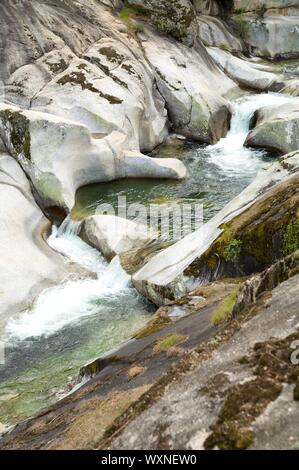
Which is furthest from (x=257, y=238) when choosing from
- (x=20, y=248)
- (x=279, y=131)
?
(x=279, y=131)

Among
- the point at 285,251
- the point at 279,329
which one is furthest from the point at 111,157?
the point at 279,329

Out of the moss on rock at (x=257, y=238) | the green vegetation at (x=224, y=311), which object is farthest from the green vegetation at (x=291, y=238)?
the green vegetation at (x=224, y=311)

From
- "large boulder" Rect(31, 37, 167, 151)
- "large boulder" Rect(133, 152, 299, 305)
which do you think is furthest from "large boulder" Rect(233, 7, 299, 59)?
"large boulder" Rect(133, 152, 299, 305)

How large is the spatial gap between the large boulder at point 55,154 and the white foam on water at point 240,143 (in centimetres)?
398

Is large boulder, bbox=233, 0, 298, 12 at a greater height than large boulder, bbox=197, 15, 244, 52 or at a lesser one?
greater

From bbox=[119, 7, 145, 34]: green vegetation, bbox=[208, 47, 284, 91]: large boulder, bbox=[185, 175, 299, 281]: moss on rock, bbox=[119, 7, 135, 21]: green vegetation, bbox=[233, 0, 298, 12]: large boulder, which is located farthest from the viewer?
bbox=[233, 0, 298, 12]: large boulder

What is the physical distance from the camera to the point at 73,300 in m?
17.2

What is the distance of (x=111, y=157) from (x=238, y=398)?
75.3 feet

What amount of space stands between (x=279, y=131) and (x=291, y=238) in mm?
19455

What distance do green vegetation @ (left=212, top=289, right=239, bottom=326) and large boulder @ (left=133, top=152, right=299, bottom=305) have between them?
260 cm

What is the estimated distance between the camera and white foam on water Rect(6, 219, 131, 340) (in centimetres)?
1592

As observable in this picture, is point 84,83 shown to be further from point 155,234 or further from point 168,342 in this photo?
point 168,342

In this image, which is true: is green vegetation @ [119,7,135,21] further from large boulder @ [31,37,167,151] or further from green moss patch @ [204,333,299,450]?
green moss patch @ [204,333,299,450]
